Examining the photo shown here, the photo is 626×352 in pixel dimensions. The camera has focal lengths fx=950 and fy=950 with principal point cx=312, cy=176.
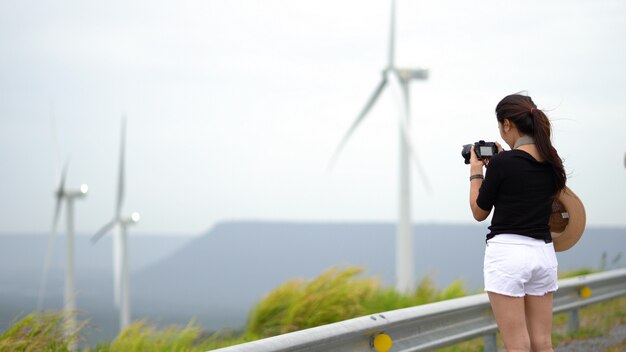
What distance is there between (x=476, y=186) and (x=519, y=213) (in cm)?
24

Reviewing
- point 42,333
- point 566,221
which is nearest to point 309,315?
→ point 42,333

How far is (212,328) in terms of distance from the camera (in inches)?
361

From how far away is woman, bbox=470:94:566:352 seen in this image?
4367 mm

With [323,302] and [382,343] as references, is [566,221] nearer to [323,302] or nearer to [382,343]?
[382,343]

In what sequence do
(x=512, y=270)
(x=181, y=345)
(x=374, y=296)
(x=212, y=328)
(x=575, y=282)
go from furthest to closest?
(x=374, y=296) → (x=212, y=328) → (x=575, y=282) → (x=181, y=345) → (x=512, y=270)

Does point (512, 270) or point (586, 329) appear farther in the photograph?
point (586, 329)

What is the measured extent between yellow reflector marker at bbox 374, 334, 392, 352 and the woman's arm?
1258mm

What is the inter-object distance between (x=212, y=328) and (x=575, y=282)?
342cm

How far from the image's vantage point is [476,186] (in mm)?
4504

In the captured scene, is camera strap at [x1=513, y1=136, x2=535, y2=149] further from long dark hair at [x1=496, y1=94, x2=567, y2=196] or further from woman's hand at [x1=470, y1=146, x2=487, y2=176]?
woman's hand at [x1=470, y1=146, x2=487, y2=176]

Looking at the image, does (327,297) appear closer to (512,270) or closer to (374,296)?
(374,296)

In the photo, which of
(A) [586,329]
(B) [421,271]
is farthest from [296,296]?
(A) [586,329]

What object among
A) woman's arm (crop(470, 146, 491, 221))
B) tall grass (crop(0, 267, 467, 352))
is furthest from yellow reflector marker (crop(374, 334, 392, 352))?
tall grass (crop(0, 267, 467, 352))

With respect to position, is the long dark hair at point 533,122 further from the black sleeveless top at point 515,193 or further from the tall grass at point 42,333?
the tall grass at point 42,333
